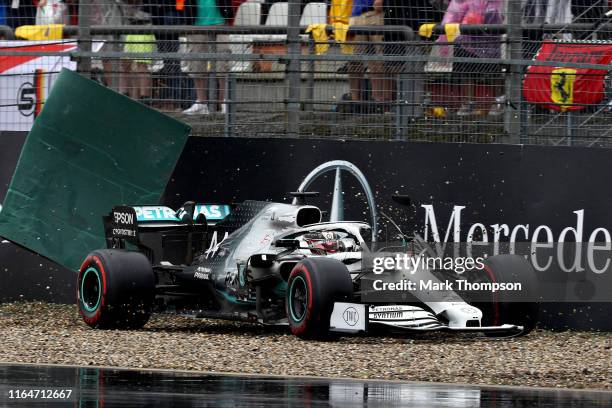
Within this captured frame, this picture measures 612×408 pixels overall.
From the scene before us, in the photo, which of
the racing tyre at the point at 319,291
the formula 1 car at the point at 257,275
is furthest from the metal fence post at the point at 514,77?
the racing tyre at the point at 319,291

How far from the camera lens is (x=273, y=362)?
977 cm

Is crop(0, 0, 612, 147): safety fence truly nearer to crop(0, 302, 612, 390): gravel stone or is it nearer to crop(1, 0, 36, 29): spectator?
crop(1, 0, 36, 29): spectator

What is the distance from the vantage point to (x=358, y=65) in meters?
13.6

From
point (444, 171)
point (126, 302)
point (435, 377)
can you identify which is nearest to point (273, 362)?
point (435, 377)

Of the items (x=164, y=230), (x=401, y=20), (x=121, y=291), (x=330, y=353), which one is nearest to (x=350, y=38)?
(x=401, y=20)

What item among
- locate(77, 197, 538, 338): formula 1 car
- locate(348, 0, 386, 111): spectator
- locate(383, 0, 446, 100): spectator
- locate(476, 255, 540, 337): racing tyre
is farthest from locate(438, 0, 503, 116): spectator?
locate(476, 255, 540, 337): racing tyre

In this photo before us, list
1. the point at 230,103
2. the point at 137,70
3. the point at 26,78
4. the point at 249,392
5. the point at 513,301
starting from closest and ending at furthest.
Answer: the point at 249,392 → the point at 513,301 → the point at 230,103 → the point at 137,70 → the point at 26,78

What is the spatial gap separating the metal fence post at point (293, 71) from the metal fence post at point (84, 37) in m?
2.14

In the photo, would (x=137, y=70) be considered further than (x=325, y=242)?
Yes

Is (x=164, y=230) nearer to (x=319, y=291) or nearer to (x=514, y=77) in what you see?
(x=319, y=291)

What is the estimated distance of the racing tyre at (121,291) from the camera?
40.2ft

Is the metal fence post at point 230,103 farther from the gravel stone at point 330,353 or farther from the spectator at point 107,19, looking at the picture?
the gravel stone at point 330,353

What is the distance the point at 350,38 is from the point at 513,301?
10.8ft

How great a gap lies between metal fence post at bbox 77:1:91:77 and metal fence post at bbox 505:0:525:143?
4.32 meters
